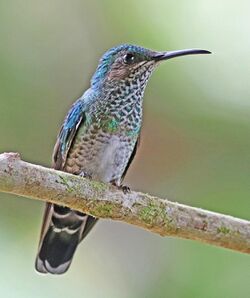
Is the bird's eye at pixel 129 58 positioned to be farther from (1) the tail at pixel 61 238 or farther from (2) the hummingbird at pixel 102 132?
(1) the tail at pixel 61 238

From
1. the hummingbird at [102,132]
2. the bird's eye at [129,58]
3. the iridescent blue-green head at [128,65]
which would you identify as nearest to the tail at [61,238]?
the hummingbird at [102,132]

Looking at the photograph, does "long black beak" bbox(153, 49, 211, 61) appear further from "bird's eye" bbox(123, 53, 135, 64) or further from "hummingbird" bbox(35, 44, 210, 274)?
"bird's eye" bbox(123, 53, 135, 64)

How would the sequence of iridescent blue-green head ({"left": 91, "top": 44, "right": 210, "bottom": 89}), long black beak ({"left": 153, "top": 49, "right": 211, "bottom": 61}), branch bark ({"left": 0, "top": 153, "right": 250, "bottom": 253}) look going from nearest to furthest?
branch bark ({"left": 0, "top": 153, "right": 250, "bottom": 253})
long black beak ({"left": 153, "top": 49, "right": 211, "bottom": 61})
iridescent blue-green head ({"left": 91, "top": 44, "right": 210, "bottom": 89})

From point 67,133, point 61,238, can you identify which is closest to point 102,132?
point 67,133

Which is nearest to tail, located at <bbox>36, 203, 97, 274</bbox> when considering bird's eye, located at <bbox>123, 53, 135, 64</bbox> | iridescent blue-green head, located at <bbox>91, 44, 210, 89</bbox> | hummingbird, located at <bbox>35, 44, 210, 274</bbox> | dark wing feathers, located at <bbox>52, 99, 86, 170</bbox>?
hummingbird, located at <bbox>35, 44, 210, 274</bbox>

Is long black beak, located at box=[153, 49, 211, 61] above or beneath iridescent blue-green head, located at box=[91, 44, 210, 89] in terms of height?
above

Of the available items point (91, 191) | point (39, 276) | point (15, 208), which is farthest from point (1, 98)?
point (91, 191)

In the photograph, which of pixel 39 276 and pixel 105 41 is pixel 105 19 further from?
pixel 39 276
